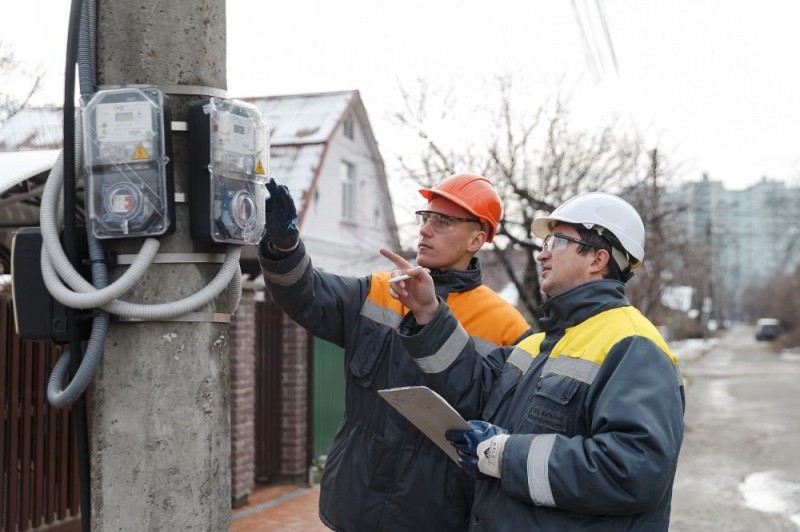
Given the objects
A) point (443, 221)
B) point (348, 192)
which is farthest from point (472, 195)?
point (348, 192)

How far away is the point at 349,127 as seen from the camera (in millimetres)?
25266

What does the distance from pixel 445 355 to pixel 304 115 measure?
21257 millimetres

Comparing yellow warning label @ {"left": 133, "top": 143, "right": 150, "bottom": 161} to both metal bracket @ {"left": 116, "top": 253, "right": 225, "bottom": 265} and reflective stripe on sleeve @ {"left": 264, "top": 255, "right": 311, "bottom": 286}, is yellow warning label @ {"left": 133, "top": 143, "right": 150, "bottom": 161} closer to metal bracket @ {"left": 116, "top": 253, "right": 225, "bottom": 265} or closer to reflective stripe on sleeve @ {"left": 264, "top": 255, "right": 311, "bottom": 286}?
metal bracket @ {"left": 116, "top": 253, "right": 225, "bottom": 265}

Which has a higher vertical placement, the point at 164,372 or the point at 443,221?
the point at 443,221

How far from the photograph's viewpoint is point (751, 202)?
122125 mm

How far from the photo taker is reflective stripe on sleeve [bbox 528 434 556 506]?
8.02 feet

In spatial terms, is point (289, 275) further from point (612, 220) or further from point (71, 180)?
point (612, 220)

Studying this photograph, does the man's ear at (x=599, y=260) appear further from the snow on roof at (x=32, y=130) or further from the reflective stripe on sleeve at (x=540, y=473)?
the snow on roof at (x=32, y=130)

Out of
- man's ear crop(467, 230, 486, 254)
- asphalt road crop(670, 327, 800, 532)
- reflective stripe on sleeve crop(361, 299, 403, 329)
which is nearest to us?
reflective stripe on sleeve crop(361, 299, 403, 329)

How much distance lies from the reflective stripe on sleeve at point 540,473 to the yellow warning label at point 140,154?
4.18 feet

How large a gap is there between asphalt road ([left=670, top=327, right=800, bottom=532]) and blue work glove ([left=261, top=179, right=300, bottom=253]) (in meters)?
6.49

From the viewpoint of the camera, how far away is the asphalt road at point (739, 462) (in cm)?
906

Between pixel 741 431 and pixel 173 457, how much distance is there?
15203mm

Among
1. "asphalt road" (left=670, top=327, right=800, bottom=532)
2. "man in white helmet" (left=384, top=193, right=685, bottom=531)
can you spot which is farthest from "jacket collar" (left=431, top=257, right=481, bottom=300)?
"asphalt road" (left=670, top=327, right=800, bottom=532)
